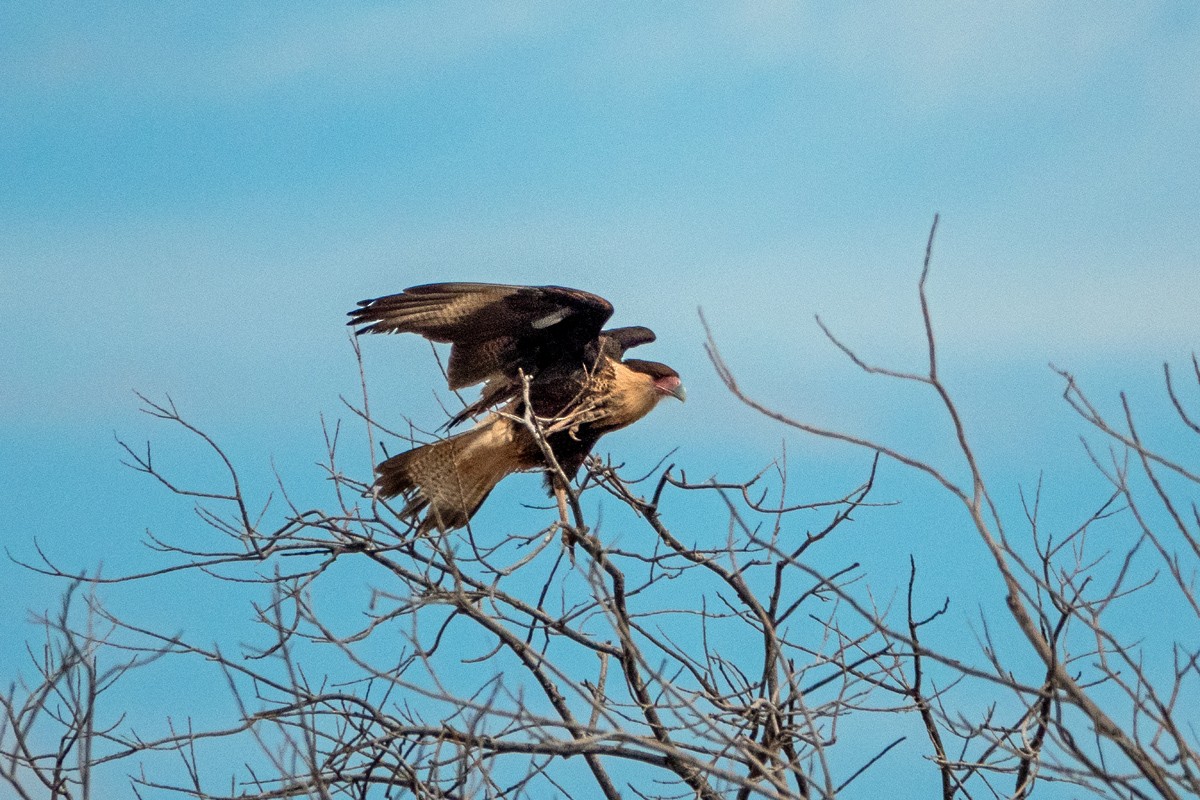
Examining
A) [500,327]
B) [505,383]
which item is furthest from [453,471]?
[500,327]

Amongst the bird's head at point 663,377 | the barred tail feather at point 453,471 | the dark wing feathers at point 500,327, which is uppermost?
the bird's head at point 663,377

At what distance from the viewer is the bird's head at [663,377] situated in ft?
20.2

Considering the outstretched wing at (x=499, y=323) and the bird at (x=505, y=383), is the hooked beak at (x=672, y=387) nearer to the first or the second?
the bird at (x=505, y=383)

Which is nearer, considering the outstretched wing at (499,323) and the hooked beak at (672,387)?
the outstretched wing at (499,323)

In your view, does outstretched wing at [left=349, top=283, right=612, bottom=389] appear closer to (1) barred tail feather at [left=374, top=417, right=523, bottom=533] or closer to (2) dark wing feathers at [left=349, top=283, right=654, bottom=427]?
(2) dark wing feathers at [left=349, top=283, right=654, bottom=427]

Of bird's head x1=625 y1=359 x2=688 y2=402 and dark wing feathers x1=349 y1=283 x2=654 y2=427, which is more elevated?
bird's head x1=625 y1=359 x2=688 y2=402

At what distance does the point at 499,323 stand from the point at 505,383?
29 centimetres

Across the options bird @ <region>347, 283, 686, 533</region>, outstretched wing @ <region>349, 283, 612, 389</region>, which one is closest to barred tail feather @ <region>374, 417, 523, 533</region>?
bird @ <region>347, 283, 686, 533</region>

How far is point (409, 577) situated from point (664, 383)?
242 centimetres

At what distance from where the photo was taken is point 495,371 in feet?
18.5

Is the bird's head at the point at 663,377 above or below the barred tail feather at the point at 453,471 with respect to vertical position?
above

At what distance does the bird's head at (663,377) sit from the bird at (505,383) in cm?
13

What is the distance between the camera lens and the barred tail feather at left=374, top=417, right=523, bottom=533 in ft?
17.4

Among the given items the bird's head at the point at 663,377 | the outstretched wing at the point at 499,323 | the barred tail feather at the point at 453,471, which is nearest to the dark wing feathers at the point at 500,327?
the outstretched wing at the point at 499,323
